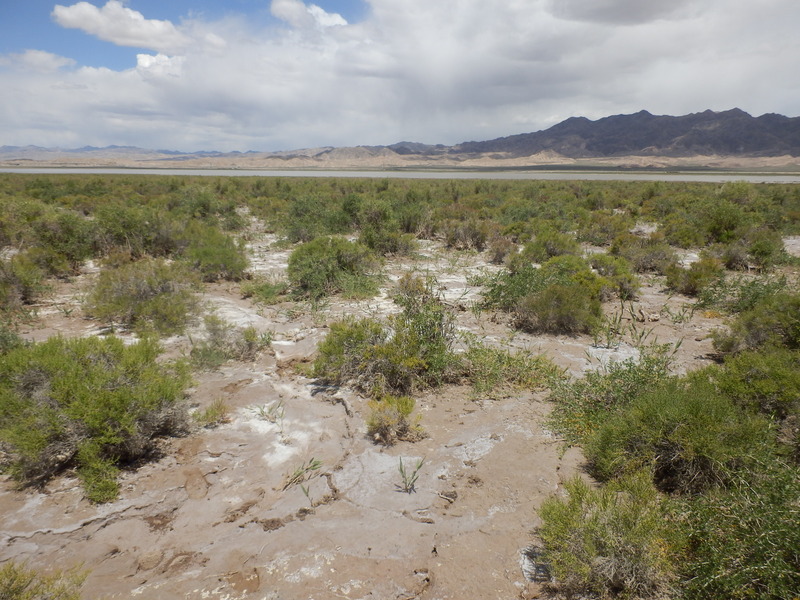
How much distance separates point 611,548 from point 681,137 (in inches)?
7876

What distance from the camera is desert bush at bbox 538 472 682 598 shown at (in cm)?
294

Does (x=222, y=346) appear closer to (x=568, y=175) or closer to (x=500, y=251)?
(x=500, y=251)

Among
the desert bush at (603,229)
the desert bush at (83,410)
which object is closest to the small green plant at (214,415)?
the desert bush at (83,410)

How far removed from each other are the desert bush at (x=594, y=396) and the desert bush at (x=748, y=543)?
168 centimetres

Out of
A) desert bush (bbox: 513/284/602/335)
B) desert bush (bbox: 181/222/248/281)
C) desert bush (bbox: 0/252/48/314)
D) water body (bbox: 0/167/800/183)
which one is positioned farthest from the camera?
water body (bbox: 0/167/800/183)

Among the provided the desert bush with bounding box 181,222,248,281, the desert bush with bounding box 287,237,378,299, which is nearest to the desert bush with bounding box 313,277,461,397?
the desert bush with bounding box 287,237,378,299

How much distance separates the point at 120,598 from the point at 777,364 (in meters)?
6.93

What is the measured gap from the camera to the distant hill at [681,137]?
144875mm

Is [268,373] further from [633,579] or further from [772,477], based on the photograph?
[772,477]

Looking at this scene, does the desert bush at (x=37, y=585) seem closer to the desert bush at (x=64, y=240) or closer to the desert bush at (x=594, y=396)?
the desert bush at (x=594, y=396)

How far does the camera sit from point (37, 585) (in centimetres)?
282

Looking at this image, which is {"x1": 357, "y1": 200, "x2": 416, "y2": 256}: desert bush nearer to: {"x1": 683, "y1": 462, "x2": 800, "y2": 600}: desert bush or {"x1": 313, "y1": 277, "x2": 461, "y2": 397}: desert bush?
{"x1": 313, "y1": 277, "x2": 461, "y2": 397}: desert bush

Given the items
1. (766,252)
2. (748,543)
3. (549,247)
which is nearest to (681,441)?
(748,543)

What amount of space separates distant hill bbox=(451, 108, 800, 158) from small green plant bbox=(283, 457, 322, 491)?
186089 mm
